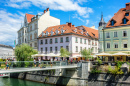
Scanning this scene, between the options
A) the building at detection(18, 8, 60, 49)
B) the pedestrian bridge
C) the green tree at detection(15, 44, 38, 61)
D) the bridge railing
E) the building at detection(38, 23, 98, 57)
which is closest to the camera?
the pedestrian bridge

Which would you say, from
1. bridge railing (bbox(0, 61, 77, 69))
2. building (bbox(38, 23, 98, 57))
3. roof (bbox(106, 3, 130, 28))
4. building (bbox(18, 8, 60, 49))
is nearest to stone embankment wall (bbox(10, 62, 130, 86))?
bridge railing (bbox(0, 61, 77, 69))

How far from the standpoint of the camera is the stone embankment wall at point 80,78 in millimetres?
26948

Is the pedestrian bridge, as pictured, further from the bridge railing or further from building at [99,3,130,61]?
building at [99,3,130,61]

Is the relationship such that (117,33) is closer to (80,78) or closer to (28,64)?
(80,78)

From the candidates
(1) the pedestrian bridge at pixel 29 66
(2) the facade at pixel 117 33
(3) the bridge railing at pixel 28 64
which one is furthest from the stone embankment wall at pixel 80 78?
(2) the facade at pixel 117 33

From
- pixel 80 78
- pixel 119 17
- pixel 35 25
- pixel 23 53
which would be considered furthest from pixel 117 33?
pixel 35 25

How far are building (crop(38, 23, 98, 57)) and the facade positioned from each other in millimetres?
8800

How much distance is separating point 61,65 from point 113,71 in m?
9.25

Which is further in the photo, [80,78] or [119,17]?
[119,17]

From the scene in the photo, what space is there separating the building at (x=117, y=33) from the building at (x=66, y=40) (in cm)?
880

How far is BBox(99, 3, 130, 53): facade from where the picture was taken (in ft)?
116

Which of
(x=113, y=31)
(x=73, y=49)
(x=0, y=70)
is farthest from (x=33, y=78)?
(x=113, y=31)

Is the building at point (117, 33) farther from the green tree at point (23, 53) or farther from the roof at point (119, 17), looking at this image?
the green tree at point (23, 53)

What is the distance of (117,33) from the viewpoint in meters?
36.6
